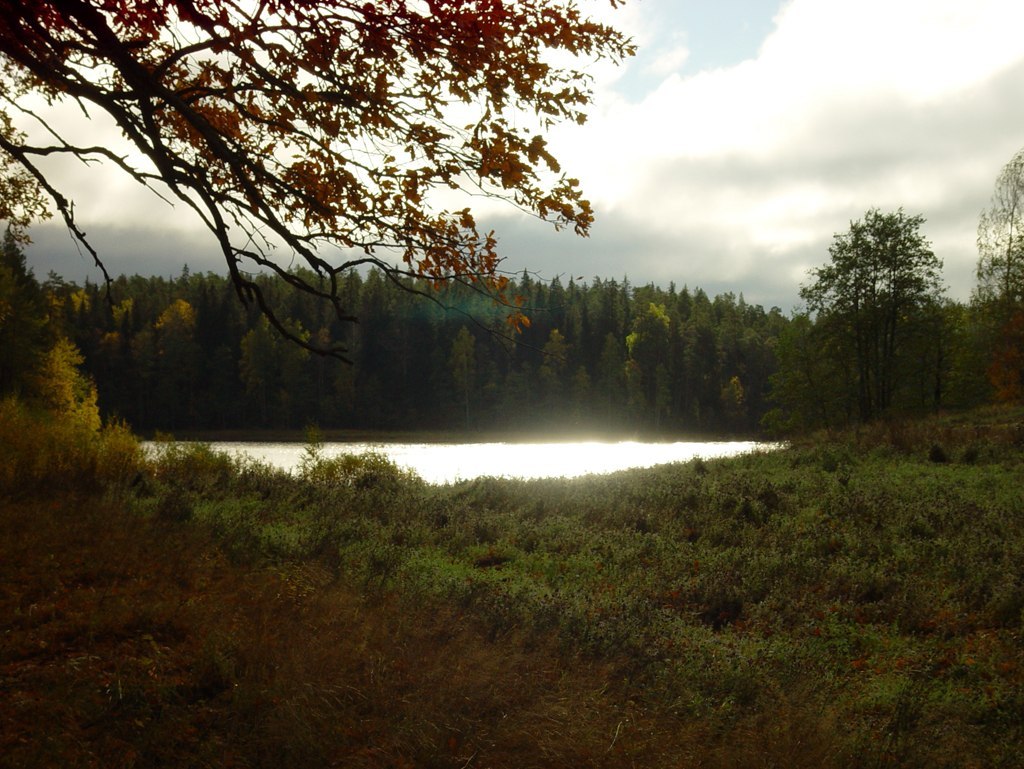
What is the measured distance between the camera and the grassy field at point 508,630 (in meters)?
4.95

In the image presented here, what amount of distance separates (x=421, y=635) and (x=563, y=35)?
18.5 ft

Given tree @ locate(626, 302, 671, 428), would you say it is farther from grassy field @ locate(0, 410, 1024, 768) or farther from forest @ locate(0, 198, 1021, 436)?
grassy field @ locate(0, 410, 1024, 768)

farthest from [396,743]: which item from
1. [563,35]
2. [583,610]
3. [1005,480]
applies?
[1005,480]

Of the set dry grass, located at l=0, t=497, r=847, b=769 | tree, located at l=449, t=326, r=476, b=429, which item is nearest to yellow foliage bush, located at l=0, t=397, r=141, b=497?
dry grass, located at l=0, t=497, r=847, b=769

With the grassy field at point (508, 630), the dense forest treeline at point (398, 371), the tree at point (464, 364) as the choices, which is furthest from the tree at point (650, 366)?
the grassy field at point (508, 630)

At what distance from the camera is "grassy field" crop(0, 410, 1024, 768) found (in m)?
4.95

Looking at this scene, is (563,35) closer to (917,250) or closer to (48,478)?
(48,478)

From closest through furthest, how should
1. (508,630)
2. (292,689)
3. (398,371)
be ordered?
(292,689)
(508,630)
(398,371)

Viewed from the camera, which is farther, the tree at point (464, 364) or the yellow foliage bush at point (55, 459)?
the tree at point (464, 364)

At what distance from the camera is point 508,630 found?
7324mm

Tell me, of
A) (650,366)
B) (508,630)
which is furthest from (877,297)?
(650,366)

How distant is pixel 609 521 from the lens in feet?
48.8

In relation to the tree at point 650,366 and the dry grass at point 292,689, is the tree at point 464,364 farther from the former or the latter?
the dry grass at point 292,689

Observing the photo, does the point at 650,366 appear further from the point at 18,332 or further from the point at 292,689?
the point at 292,689
